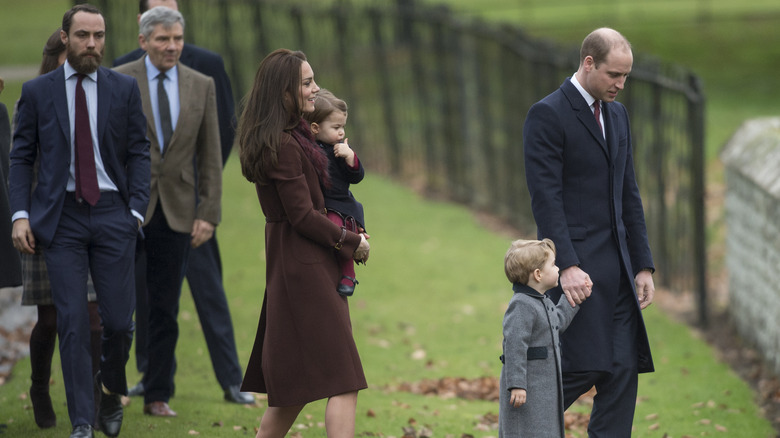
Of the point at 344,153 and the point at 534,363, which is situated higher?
the point at 344,153

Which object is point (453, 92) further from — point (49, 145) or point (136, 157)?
point (49, 145)

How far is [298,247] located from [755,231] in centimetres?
553

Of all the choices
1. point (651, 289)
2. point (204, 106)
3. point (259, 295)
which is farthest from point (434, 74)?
point (651, 289)

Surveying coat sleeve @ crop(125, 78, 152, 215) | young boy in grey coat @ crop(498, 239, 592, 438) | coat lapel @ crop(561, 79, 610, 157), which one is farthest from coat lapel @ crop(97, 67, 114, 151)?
A: coat lapel @ crop(561, 79, 610, 157)

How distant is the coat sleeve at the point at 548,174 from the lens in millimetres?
4773

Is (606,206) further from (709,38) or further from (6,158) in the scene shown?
(709,38)

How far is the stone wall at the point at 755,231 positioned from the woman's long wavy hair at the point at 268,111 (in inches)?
187

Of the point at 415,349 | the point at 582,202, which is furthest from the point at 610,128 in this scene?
the point at 415,349

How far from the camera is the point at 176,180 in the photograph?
6.23m

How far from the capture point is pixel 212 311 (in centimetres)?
681

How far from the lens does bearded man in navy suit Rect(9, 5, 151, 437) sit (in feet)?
16.9

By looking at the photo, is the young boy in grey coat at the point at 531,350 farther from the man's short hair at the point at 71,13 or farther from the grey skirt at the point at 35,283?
Answer: the grey skirt at the point at 35,283

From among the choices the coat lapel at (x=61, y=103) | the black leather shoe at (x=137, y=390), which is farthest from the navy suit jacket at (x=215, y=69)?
the black leather shoe at (x=137, y=390)

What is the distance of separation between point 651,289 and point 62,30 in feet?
10.6
